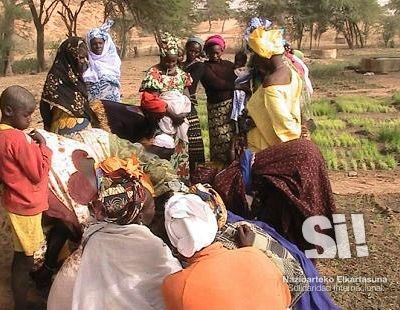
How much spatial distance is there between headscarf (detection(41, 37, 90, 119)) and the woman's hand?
2.19 metres

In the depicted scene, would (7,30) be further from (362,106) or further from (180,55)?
(180,55)

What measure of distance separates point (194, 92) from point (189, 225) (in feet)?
12.2

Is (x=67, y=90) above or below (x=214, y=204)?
above

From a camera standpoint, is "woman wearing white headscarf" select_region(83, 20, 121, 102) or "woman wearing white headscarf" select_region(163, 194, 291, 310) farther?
"woman wearing white headscarf" select_region(83, 20, 121, 102)

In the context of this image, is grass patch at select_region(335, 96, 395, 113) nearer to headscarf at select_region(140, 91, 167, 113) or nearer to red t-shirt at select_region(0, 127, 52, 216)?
headscarf at select_region(140, 91, 167, 113)

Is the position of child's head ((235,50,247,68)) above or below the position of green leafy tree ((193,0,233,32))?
above

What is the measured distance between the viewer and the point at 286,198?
10.6 feet

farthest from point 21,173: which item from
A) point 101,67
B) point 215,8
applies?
point 215,8

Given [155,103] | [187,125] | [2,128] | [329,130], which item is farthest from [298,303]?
[329,130]

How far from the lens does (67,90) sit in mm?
4465

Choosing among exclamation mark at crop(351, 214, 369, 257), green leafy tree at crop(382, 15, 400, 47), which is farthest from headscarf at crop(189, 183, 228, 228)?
green leafy tree at crop(382, 15, 400, 47)

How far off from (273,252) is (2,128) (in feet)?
5.54

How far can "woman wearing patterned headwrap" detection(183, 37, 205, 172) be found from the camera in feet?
18.8

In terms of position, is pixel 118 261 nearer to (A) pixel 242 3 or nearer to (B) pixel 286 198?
(B) pixel 286 198
